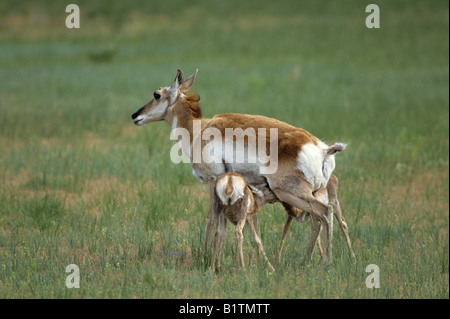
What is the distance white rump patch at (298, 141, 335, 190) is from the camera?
7.32m

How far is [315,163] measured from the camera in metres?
7.35

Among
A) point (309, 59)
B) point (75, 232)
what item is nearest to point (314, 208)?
point (75, 232)

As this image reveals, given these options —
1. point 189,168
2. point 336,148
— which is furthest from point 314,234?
point 189,168

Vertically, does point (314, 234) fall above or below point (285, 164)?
below

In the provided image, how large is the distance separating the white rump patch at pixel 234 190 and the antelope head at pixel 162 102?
67.7 inches

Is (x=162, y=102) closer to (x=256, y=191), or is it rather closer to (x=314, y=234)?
(x=256, y=191)

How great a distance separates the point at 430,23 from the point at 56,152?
31.4m

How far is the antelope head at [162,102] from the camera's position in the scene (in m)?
8.20

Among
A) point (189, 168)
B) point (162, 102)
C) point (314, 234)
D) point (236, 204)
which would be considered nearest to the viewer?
point (236, 204)

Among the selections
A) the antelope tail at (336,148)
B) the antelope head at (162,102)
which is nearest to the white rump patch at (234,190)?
the antelope tail at (336,148)

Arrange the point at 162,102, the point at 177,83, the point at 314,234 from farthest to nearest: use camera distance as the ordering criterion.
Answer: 1. the point at 162,102
2. the point at 177,83
3. the point at 314,234

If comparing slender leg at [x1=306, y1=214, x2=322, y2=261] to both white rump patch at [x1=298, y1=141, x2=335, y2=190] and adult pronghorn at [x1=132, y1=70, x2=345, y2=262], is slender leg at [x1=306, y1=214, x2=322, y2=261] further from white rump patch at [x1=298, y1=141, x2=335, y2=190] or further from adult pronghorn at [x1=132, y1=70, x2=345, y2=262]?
white rump patch at [x1=298, y1=141, x2=335, y2=190]

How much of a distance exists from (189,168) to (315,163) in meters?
5.41

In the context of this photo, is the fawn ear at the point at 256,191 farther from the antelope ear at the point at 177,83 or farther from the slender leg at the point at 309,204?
the antelope ear at the point at 177,83
